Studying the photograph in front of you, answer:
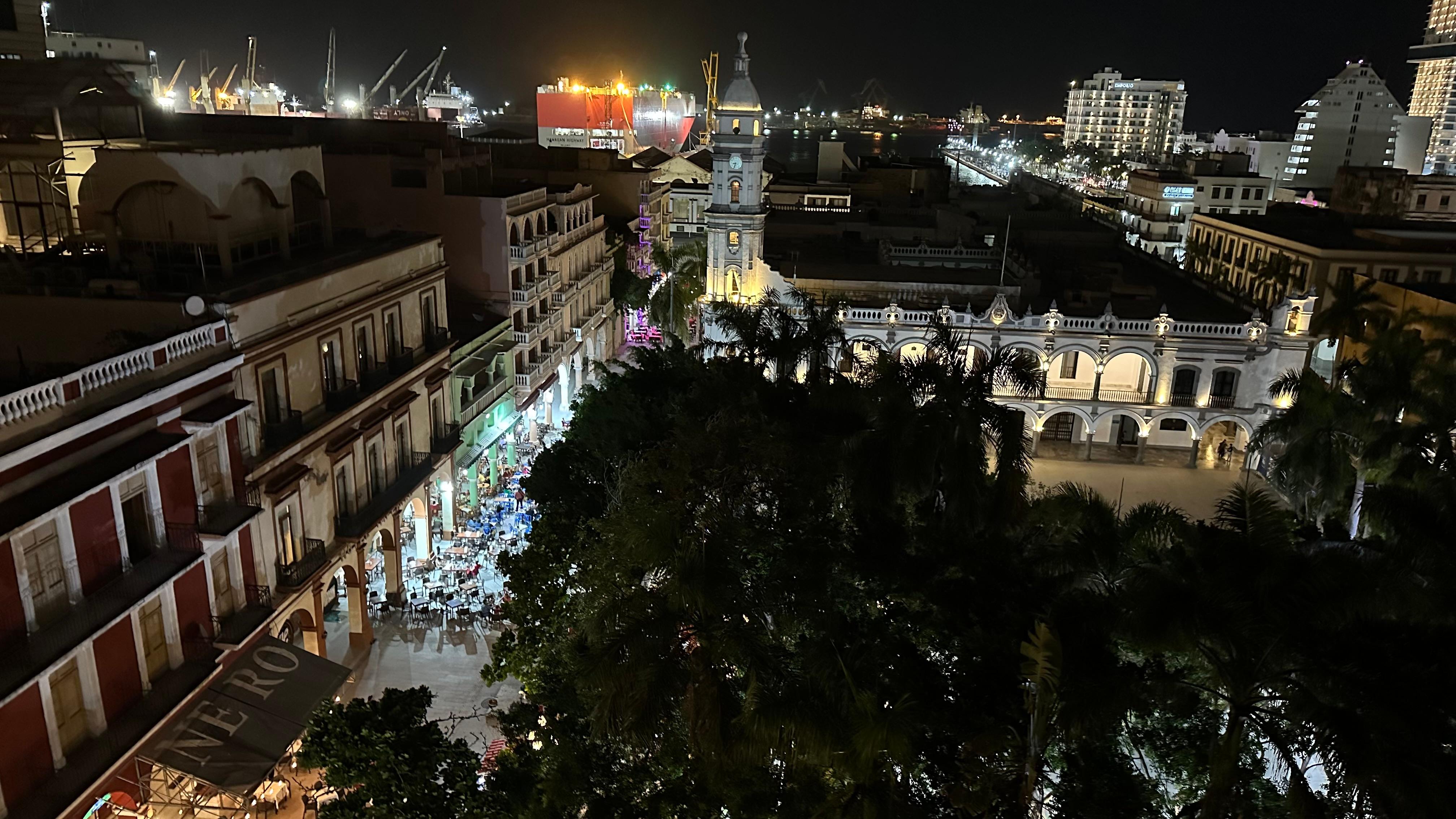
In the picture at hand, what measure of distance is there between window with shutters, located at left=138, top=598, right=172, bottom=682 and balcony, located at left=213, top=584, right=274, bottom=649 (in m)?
1.25

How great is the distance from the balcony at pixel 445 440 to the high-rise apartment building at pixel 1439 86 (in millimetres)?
195847

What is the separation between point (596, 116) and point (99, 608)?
13605cm

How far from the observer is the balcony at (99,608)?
15.0m

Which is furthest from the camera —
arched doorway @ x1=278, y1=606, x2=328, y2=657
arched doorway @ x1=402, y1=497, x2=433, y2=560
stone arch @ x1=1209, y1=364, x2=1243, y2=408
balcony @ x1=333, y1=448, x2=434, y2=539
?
stone arch @ x1=1209, y1=364, x2=1243, y2=408

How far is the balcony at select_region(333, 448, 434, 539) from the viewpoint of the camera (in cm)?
2639

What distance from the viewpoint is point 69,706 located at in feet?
54.0

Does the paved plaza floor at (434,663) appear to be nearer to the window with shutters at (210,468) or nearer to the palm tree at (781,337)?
the window with shutters at (210,468)

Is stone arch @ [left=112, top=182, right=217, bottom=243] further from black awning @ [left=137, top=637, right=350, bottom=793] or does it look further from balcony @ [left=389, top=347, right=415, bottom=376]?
black awning @ [left=137, top=637, right=350, bottom=793]

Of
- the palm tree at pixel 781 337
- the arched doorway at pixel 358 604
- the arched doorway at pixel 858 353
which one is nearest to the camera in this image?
the arched doorway at pixel 358 604

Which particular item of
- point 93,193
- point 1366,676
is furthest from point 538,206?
point 1366,676

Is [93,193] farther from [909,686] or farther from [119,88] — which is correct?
[909,686]

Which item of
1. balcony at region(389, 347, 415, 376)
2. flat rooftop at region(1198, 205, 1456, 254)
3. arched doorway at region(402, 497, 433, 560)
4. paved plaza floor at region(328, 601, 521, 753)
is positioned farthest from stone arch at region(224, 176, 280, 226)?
flat rooftop at region(1198, 205, 1456, 254)

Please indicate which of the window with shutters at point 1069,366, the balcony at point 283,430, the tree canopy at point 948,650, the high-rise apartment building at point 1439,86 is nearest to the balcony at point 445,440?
the balcony at point 283,430

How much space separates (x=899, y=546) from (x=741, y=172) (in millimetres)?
36991
